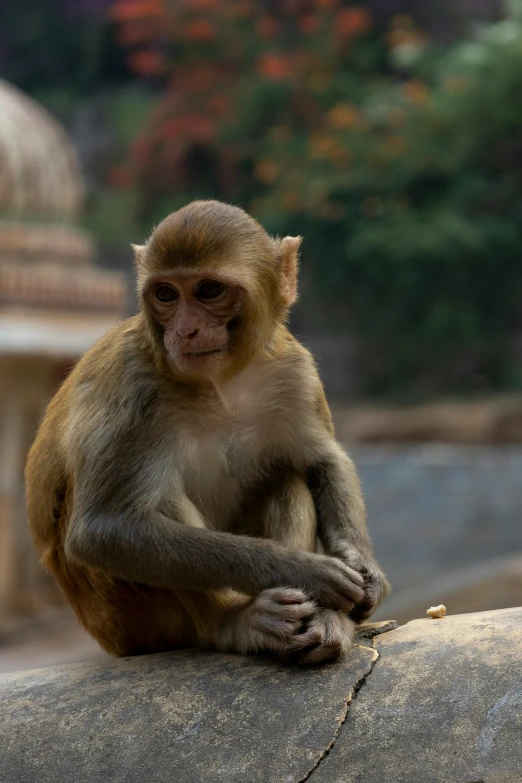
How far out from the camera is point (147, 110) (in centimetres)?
2545

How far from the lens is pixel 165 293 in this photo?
3785 millimetres

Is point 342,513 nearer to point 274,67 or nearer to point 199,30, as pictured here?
point 274,67

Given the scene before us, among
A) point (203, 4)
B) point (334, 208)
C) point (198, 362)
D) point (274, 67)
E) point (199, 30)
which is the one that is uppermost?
point (203, 4)

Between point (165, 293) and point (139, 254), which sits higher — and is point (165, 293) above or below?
below

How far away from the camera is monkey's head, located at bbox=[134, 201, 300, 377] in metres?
3.70

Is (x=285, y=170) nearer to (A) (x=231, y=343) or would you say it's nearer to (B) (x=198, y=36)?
(B) (x=198, y=36)

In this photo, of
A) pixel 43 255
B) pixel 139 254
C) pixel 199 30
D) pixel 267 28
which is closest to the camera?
pixel 139 254

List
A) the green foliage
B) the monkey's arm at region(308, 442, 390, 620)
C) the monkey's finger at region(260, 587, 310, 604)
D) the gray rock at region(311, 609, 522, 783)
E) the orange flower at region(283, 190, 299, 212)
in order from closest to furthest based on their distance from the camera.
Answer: the gray rock at region(311, 609, 522, 783)
the monkey's finger at region(260, 587, 310, 604)
the monkey's arm at region(308, 442, 390, 620)
the green foliage
the orange flower at region(283, 190, 299, 212)

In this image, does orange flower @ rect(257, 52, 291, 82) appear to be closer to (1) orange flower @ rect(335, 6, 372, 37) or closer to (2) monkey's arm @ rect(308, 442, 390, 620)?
(1) orange flower @ rect(335, 6, 372, 37)

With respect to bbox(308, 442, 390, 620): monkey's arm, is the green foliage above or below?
above

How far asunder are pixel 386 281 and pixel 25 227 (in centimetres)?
779

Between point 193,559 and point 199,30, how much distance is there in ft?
69.3

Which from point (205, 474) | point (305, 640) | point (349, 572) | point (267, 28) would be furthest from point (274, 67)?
point (305, 640)

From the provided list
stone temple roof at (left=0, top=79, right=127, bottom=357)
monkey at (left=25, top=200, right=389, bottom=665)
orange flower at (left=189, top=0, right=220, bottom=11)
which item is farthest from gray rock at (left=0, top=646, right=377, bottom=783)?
orange flower at (left=189, top=0, right=220, bottom=11)
